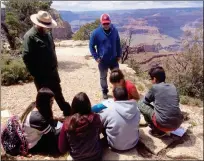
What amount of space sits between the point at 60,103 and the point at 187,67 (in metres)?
3.74

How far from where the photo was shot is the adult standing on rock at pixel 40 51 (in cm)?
464

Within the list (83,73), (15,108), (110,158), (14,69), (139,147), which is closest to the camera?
(110,158)

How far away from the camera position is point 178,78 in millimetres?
7680

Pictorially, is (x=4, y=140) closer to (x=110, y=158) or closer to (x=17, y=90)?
(x=110, y=158)

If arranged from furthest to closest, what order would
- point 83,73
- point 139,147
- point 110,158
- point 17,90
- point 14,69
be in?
1. point 83,73
2. point 14,69
3. point 17,90
4. point 139,147
5. point 110,158

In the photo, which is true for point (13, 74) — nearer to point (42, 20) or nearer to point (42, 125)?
point (42, 20)

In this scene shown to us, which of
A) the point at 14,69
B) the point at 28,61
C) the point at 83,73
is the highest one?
the point at 28,61

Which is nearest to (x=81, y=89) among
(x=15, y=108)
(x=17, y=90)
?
(x=17, y=90)

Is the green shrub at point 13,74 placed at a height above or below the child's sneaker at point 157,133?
below

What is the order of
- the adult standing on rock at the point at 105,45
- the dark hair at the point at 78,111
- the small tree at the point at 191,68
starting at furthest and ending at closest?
the small tree at the point at 191,68, the adult standing on rock at the point at 105,45, the dark hair at the point at 78,111

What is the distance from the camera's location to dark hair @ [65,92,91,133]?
3.81 m

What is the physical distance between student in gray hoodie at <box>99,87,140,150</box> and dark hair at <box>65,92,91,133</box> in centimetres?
44

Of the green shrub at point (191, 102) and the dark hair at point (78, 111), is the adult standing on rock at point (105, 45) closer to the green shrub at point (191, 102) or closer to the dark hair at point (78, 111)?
the green shrub at point (191, 102)

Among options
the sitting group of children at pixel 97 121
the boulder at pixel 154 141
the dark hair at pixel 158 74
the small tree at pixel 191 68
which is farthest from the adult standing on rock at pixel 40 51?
the small tree at pixel 191 68
